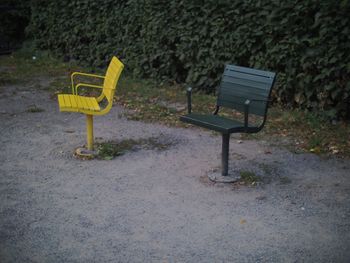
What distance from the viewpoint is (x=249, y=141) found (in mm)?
7516

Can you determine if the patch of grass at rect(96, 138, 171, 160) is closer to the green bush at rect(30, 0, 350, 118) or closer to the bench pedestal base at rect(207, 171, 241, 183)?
the bench pedestal base at rect(207, 171, 241, 183)

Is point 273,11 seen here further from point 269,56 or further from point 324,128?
point 324,128

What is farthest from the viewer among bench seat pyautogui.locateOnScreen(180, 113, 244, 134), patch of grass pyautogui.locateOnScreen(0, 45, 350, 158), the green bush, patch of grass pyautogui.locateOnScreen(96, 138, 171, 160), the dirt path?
the green bush

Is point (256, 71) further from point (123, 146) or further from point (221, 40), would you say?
point (221, 40)

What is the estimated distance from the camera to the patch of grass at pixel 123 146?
6.89 metres

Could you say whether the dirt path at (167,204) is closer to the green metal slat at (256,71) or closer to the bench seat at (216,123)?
the bench seat at (216,123)

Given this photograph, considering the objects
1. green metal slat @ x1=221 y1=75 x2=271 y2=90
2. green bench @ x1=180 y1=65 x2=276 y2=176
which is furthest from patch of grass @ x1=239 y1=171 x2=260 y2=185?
green metal slat @ x1=221 y1=75 x2=271 y2=90

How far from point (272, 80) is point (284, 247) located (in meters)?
1.99

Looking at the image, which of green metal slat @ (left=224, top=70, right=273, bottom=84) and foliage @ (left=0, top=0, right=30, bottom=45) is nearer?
green metal slat @ (left=224, top=70, right=273, bottom=84)

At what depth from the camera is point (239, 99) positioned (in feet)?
21.0

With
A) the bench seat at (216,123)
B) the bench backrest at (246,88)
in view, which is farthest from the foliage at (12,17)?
the bench seat at (216,123)

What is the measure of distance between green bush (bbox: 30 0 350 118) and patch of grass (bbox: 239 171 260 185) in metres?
2.24

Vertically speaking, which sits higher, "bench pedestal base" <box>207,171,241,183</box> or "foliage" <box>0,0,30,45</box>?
"foliage" <box>0,0,30,45</box>

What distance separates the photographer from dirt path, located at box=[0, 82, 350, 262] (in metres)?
4.61
